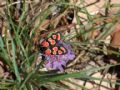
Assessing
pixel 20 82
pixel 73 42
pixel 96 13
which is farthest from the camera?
pixel 96 13

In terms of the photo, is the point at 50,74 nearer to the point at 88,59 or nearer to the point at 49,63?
the point at 49,63

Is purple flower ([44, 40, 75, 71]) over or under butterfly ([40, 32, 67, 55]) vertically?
under

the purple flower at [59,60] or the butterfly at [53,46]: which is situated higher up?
the butterfly at [53,46]

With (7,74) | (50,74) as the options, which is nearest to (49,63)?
(50,74)
